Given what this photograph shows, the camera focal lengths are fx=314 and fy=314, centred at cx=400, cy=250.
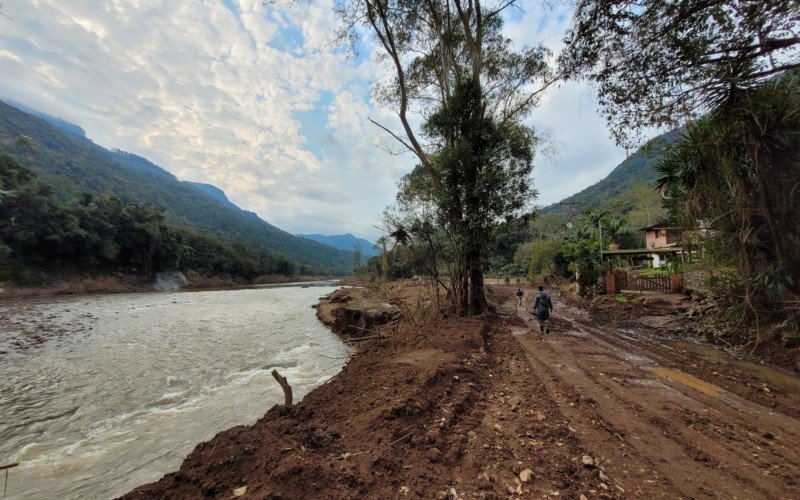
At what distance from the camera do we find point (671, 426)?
3826 mm

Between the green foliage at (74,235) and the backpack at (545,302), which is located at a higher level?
the green foliage at (74,235)

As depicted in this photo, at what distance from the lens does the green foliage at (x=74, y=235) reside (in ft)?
96.7

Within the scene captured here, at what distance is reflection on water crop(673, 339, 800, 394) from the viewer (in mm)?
5617

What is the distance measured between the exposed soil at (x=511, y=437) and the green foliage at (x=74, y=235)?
36233 mm

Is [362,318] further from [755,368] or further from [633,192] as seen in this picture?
[633,192]

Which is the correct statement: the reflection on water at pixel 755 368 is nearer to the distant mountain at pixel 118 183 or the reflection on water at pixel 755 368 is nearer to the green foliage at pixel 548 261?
the distant mountain at pixel 118 183

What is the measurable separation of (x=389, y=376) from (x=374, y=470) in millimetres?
2565

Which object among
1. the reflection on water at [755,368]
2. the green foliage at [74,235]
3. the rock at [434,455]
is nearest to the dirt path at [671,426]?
the reflection on water at [755,368]

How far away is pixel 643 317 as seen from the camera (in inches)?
470

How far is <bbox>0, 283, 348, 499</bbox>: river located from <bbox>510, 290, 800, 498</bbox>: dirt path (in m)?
5.54

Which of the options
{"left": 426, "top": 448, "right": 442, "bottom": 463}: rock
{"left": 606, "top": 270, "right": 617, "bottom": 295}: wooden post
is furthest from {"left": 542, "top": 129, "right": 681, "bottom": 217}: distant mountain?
{"left": 426, "top": 448, "right": 442, "bottom": 463}: rock

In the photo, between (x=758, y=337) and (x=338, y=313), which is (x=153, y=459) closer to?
(x=338, y=313)

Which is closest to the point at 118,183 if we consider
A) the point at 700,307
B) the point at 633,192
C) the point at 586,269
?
the point at 586,269

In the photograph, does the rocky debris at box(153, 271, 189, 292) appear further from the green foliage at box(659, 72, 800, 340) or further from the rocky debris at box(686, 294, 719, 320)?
the green foliage at box(659, 72, 800, 340)
